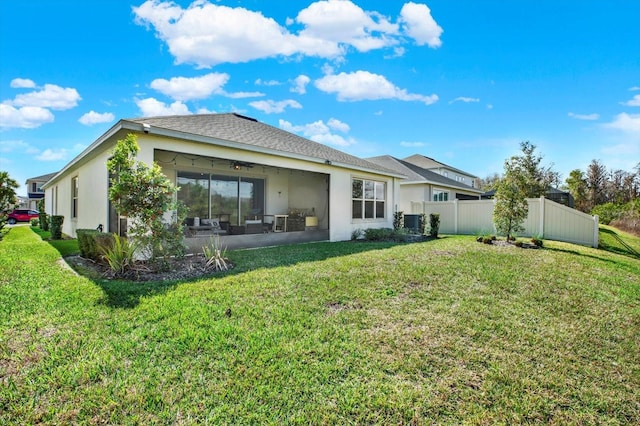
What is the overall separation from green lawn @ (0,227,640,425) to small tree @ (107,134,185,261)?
4.12 feet

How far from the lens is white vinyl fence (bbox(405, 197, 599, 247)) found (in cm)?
1242

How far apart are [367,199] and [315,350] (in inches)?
445

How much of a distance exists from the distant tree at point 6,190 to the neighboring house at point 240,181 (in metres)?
1.85

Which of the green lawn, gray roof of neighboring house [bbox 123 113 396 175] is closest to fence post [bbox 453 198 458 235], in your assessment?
gray roof of neighboring house [bbox 123 113 396 175]

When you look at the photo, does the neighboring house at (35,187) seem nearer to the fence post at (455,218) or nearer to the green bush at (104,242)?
the green bush at (104,242)

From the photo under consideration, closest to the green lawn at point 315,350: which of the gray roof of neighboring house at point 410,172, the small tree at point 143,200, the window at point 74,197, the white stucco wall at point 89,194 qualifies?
the small tree at point 143,200

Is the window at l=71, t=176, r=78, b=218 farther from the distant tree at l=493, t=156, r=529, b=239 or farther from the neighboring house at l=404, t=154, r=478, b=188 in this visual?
the neighboring house at l=404, t=154, r=478, b=188

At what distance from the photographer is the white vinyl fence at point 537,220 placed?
1242 centimetres

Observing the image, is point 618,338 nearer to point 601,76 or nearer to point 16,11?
point 601,76

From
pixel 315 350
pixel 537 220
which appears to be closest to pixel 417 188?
pixel 537 220

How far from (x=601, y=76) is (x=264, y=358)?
17.5 m

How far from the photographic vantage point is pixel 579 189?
30.6 metres

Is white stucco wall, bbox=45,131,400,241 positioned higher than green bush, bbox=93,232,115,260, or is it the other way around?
white stucco wall, bbox=45,131,400,241

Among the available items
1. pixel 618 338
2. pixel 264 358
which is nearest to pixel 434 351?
pixel 264 358
